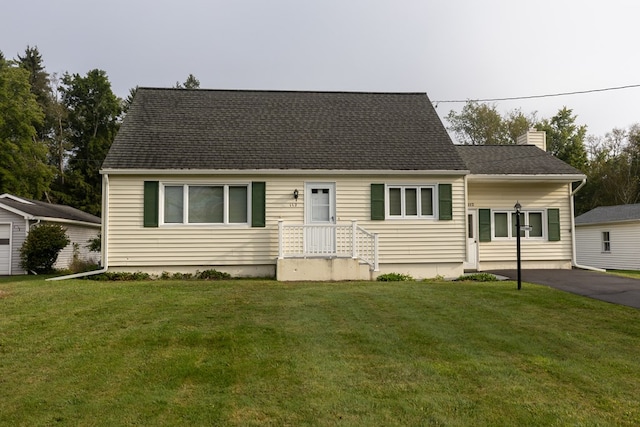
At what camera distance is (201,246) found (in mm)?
11680

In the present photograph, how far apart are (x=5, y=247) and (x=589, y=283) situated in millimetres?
18869

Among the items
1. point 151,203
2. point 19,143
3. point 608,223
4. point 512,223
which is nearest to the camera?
point 151,203

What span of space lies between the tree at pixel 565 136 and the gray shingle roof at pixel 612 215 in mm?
12471

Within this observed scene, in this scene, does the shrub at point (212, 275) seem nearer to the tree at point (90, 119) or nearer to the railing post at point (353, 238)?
the railing post at point (353, 238)

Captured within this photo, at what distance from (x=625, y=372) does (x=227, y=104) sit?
1296cm

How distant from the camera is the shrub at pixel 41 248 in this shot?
15031 mm

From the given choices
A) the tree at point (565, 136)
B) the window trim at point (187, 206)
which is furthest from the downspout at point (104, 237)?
the tree at point (565, 136)

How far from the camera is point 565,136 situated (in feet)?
118

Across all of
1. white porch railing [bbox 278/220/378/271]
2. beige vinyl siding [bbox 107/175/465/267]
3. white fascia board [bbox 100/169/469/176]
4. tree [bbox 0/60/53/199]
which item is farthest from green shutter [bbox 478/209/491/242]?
tree [bbox 0/60/53/199]

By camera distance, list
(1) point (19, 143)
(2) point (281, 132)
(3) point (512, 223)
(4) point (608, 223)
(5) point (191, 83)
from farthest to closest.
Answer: (5) point (191, 83) → (1) point (19, 143) → (4) point (608, 223) → (3) point (512, 223) → (2) point (281, 132)

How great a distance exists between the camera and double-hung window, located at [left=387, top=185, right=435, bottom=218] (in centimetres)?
1235

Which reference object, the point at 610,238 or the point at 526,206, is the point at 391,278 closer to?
the point at 526,206

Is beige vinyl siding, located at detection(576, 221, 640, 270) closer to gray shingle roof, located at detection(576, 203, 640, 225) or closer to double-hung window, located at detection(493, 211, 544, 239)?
gray shingle roof, located at detection(576, 203, 640, 225)

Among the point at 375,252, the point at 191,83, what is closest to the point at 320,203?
the point at 375,252
